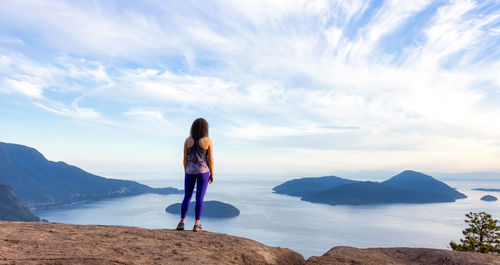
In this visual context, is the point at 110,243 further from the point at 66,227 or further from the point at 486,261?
the point at 486,261

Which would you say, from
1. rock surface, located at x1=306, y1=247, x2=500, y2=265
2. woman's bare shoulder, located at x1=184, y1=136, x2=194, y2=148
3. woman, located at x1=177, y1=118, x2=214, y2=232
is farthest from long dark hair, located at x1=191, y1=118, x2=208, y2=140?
rock surface, located at x1=306, y1=247, x2=500, y2=265

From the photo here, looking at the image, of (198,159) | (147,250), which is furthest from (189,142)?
(147,250)

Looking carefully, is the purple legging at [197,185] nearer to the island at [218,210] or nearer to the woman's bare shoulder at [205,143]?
the woman's bare shoulder at [205,143]

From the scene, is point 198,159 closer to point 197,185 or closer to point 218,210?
point 197,185

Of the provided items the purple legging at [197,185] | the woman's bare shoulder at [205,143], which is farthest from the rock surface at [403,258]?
the woman's bare shoulder at [205,143]

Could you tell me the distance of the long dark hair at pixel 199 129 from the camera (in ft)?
26.0

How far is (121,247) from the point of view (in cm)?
583

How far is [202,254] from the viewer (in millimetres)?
5828

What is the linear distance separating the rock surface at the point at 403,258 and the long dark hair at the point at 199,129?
4.23m

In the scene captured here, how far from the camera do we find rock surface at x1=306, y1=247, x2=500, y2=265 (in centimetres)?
716

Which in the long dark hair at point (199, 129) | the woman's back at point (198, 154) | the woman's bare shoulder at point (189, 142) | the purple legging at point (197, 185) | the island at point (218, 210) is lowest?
the island at point (218, 210)

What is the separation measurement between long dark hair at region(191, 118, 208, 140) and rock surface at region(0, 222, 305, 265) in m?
2.59

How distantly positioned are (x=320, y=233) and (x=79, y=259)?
14751cm

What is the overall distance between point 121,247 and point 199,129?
3412 millimetres
